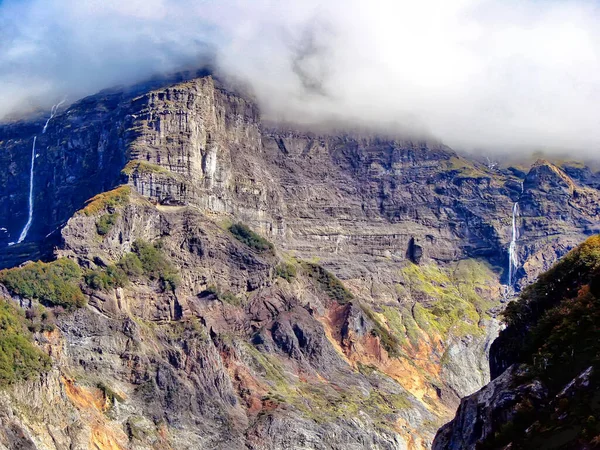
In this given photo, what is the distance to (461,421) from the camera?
126m

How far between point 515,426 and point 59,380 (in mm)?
114544

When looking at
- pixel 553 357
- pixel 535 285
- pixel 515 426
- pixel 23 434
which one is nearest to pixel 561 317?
pixel 553 357

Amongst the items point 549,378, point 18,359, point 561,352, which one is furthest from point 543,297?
point 18,359

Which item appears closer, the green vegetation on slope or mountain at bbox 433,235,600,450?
the green vegetation on slope

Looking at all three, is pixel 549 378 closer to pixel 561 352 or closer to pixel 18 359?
pixel 561 352

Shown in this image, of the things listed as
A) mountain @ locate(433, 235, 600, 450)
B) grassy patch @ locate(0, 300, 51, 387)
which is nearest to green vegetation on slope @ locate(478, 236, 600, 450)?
mountain @ locate(433, 235, 600, 450)

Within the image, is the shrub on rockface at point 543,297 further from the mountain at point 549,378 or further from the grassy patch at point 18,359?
the grassy patch at point 18,359

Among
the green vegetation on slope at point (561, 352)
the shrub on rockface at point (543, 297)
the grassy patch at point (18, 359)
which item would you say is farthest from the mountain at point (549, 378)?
the grassy patch at point (18, 359)

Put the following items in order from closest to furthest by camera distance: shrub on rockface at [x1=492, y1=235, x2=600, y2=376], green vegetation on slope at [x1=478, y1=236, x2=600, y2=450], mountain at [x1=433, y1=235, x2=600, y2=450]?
green vegetation on slope at [x1=478, y1=236, x2=600, y2=450] → mountain at [x1=433, y1=235, x2=600, y2=450] → shrub on rockface at [x1=492, y1=235, x2=600, y2=376]

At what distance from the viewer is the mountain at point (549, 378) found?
308 ft

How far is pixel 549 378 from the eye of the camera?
347 ft

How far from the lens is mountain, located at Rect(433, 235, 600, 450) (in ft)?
308

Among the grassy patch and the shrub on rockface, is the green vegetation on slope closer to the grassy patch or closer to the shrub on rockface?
the shrub on rockface

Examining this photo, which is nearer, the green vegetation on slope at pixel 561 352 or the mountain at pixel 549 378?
the green vegetation on slope at pixel 561 352
